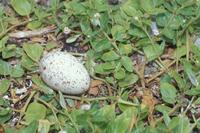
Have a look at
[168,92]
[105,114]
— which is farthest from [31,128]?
[168,92]

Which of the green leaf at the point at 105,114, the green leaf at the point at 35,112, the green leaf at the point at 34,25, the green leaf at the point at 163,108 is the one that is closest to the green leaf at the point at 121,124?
the green leaf at the point at 105,114

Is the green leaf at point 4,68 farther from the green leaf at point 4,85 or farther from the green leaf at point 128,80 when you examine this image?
the green leaf at point 128,80

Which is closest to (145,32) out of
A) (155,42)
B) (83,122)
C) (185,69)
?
(155,42)

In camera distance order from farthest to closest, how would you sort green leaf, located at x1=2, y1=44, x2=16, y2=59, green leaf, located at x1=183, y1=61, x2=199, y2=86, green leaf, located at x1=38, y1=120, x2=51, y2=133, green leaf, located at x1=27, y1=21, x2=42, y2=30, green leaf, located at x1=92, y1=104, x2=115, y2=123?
green leaf, located at x1=27, y1=21, x2=42, y2=30 < green leaf, located at x1=2, y1=44, x2=16, y2=59 < green leaf, located at x1=183, y1=61, x2=199, y2=86 < green leaf, located at x1=38, y1=120, x2=51, y2=133 < green leaf, located at x1=92, y1=104, x2=115, y2=123

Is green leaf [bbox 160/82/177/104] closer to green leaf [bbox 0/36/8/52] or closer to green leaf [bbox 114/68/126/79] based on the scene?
green leaf [bbox 114/68/126/79]

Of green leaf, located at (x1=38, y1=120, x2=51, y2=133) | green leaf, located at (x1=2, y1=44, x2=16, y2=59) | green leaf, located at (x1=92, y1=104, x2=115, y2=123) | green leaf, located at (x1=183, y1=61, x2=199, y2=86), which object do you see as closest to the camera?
green leaf, located at (x1=92, y1=104, x2=115, y2=123)

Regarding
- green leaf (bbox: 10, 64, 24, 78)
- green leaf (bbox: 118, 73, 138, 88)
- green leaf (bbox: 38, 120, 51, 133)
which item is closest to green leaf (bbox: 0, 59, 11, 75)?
green leaf (bbox: 10, 64, 24, 78)
